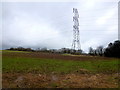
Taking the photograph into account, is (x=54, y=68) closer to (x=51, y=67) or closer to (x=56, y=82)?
(x=51, y=67)

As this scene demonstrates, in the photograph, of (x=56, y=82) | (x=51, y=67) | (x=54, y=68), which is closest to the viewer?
(x=56, y=82)

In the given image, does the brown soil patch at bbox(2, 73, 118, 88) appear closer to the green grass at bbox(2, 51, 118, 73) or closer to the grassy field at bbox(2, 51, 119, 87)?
the grassy field at bbox(2, 51, 119, 87)

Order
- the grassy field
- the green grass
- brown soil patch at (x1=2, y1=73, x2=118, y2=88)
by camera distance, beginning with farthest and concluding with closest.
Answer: the green grass
the grassy field
brown soil patch at (x1=2, y1=73, x2=118, y2=88)

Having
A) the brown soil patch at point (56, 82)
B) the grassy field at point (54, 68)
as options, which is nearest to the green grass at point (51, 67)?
the grassy field at point (54, 68)

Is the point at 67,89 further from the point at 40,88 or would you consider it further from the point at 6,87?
the point at 6,87

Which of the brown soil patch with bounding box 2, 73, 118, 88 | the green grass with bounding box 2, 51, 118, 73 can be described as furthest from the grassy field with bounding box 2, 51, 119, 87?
the brown soil patch with bounding box 2, 73, 118, 88

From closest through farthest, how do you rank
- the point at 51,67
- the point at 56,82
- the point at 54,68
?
the point at 56,82, the point at 54,68, the point at 51,67

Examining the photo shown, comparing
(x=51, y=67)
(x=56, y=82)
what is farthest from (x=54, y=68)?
(x=56, y=82)

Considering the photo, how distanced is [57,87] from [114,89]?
250 centimetres

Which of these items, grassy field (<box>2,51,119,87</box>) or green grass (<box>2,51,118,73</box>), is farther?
green grass (<box>2,51,118,73</box>)

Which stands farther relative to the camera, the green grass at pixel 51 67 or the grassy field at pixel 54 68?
the green grass at pixel 51 67

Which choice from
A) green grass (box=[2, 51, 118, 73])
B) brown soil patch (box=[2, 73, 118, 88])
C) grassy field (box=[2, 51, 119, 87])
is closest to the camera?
brown soil patch (box=[2, 73, 118, 88])

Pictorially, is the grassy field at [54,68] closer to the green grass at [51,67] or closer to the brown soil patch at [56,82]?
the green grass at [51,67]

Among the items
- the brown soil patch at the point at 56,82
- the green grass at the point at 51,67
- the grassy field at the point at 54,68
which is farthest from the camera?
the green grass at the point at 51,67
